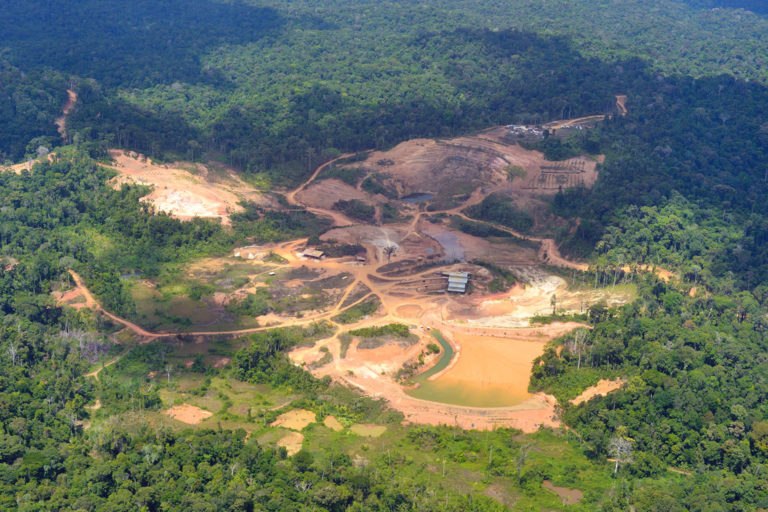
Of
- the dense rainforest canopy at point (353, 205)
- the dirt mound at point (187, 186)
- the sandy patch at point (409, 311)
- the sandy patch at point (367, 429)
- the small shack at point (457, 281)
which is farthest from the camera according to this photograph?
the dirt mound at point (187, 186)

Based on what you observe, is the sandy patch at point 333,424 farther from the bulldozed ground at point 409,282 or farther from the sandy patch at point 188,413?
the sandy patch at point 188,413

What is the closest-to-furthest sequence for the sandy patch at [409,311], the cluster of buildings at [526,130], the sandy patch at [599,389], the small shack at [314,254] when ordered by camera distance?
1. the sandy patch at [599,389]
2. the sandy patch at [409,311]
3. the small shack at [314,254]
4. the cluster of buildings at [526,130]

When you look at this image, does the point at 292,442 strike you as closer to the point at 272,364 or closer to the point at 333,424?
the point at 333,424

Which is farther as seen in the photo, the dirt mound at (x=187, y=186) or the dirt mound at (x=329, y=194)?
the dirt mound at (x=329, y=194)

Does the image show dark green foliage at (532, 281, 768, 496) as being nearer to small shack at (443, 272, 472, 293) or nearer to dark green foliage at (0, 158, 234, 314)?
small shack at (443, 272, 472, 293)

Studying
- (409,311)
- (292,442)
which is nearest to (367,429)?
(292,442)

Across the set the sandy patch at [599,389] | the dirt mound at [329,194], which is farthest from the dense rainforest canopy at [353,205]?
the dirt mound at [329,194]

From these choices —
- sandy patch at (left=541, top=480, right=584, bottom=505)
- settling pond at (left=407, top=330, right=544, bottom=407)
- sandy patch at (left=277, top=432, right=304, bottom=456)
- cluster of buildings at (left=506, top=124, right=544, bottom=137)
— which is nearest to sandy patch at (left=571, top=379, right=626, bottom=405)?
settling pond at (left=407, top=330, right=544, bottom=407)
